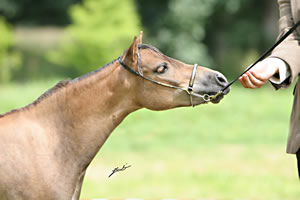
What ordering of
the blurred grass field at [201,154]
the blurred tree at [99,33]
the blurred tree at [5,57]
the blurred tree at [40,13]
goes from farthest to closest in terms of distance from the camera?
the blurred tree at [40,13] → the blurred tree at [5,57] → the blurred tree at [99,33] → the blurred grass field at [201,154]

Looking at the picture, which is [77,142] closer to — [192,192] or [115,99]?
[115,99]

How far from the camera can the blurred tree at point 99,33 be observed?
15.9m

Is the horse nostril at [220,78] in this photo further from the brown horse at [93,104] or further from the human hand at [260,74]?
the human hand at [260,74]

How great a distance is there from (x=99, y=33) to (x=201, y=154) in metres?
7.20

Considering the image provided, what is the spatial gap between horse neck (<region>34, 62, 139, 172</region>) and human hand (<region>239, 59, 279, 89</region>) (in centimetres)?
104

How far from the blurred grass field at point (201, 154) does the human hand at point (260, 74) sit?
4.86 meters

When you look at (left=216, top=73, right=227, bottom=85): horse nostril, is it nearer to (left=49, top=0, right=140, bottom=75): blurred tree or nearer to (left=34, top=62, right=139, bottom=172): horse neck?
(left=34, top=62, right=139, bottom=172): horse neck

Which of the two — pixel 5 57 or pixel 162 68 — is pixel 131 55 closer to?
pixel 162 68

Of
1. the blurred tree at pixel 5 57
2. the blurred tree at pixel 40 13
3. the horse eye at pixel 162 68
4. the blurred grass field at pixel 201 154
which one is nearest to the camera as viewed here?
the horse eye at pixel 162 68

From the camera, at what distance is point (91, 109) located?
3836 mm

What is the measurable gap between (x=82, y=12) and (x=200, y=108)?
19.9 ft

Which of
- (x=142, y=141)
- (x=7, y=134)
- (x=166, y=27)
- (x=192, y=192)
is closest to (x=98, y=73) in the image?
(x=7, y=134)

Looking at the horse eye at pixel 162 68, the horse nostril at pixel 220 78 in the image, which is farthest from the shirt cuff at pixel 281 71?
the horse eye at pixel 162 68

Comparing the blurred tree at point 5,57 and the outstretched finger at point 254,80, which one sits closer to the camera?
the outstretched finger at point 254,80
